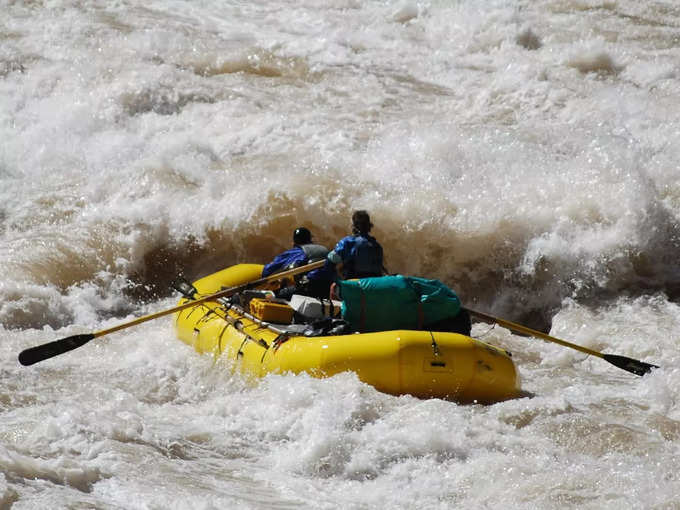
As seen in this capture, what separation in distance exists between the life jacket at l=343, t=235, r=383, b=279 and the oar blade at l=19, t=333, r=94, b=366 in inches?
77.6

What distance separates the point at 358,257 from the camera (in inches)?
284

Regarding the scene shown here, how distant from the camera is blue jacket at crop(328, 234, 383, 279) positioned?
7219 mm

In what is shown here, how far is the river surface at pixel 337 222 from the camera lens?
5113 millimetres

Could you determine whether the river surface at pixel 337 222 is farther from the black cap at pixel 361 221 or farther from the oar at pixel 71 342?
the black cap at pixel 361 221

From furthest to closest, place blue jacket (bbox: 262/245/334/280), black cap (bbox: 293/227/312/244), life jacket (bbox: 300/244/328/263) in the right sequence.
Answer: black cap (bbox: 293/227/312/244), life jacket (bbox: 300/244/328/263), blue jacket (bbox: 262/245/334/280)

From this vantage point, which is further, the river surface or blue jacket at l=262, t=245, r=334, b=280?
blue jacket at l=262, t=245, r=334, b=280

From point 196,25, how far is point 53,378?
9.73m

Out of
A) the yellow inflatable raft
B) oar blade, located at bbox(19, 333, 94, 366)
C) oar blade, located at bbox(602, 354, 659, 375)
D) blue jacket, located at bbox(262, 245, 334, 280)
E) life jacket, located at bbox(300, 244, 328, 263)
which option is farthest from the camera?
life jacket, located at bbox(300, 244, 328, 263)

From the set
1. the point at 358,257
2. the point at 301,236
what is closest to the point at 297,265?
the point at 301,236

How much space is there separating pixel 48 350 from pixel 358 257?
233cm

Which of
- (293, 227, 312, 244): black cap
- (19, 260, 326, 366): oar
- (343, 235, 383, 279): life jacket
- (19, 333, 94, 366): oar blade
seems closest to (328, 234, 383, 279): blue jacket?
(343, 235, 383, 279): life jacket

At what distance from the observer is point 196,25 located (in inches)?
606

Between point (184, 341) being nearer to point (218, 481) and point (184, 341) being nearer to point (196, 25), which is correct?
point (218, 481)

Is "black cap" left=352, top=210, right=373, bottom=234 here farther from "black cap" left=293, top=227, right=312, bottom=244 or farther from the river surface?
the river surface
